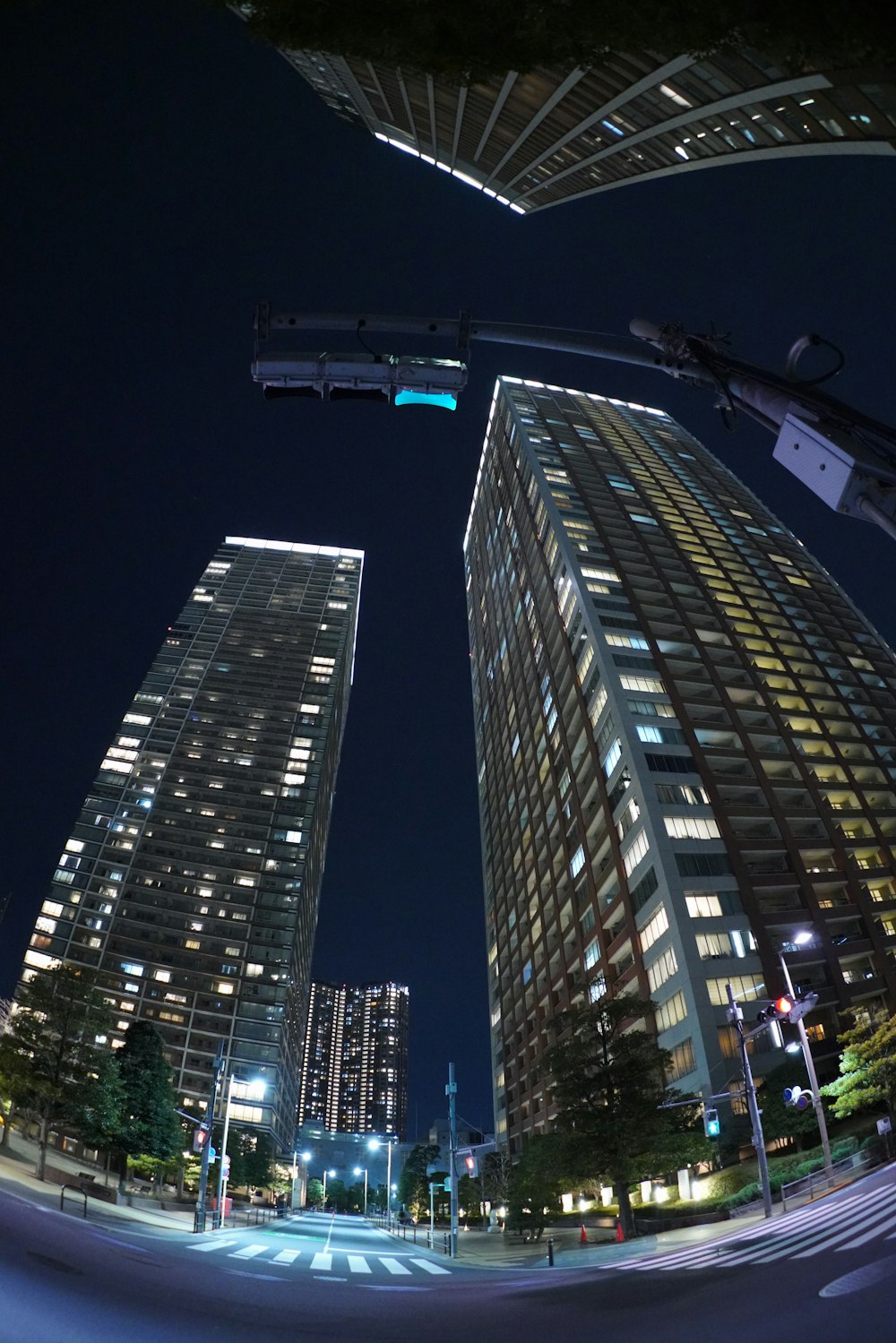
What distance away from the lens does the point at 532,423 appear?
379 feet

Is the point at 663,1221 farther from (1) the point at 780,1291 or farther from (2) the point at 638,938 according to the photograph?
(1) the point at 780,1291

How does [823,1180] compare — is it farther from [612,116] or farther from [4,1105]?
[4,1105]

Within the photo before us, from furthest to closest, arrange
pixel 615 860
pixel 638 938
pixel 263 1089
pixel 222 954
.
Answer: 1. pixel 222 954
2. pixel 263 1089
3. pixel 615 860
4. pixel 638 938

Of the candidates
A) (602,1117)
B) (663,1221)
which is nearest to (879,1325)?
(602,1117)

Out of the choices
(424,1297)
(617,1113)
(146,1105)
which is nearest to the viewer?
(424,1297)

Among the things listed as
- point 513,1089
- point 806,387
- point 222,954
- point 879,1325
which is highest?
point 222,954

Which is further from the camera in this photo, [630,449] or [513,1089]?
[630,449]

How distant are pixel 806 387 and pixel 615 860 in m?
54.4

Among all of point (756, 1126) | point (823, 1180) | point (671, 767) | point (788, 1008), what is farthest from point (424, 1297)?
point (671, 767)

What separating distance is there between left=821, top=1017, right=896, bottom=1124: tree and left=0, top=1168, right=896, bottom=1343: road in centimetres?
2492

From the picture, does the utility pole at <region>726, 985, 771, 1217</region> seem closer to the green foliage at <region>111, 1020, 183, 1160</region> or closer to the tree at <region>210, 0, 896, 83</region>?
the tree at <region>210, 0, 896, 83</region>

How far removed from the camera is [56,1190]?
34.6 metres

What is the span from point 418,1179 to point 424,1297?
11269 cm

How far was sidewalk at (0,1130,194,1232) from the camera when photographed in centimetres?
2761
